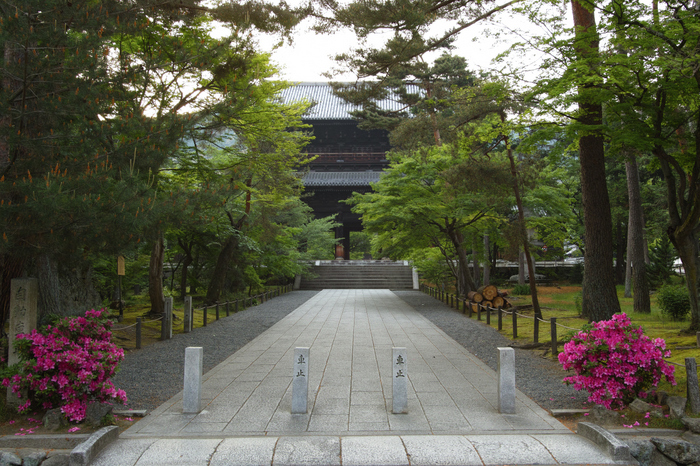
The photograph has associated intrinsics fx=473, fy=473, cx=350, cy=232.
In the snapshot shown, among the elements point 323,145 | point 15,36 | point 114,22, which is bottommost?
point 15,36

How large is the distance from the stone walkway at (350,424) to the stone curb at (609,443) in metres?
0.09

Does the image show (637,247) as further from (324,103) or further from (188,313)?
(324,103)

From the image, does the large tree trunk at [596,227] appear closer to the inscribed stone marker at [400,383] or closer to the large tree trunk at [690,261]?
the large tree trunk at [690,261]

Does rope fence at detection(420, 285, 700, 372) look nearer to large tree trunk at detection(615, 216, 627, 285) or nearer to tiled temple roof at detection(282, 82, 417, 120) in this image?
large tree trunk at detection(615, 216, 627, 285)

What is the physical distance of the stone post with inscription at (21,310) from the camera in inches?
217

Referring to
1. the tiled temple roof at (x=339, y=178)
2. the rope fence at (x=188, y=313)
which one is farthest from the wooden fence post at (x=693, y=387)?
the tiled temple roof at (x=339, y=178)

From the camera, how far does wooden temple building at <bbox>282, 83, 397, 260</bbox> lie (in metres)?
33.0

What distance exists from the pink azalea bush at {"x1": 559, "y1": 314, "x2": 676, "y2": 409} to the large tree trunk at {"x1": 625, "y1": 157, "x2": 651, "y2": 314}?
9.57 m

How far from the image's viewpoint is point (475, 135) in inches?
510

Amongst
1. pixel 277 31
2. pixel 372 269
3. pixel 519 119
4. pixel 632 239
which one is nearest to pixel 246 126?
pixel 277 31

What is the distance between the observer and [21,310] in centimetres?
554

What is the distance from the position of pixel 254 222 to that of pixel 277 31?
28.7ft

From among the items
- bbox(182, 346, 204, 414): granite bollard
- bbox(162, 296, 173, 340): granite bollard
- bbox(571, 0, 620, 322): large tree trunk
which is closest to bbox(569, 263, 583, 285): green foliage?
bbox(571, 0, 620, 322): large tree trunk

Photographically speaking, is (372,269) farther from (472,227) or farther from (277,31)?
(277,31)
